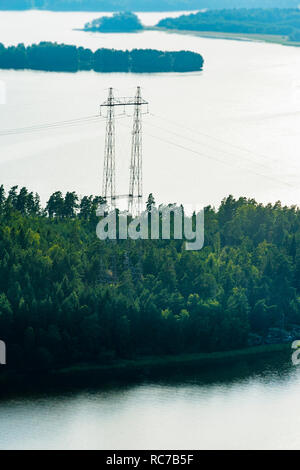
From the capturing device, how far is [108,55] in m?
32.5

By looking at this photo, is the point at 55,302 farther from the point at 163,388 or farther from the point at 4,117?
the point at 4,117

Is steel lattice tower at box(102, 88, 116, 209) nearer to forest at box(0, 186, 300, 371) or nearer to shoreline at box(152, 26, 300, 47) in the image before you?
forest at box(0, 186, 300, 371)

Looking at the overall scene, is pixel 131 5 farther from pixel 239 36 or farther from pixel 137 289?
pixel 137 289

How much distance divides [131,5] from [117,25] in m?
5.97

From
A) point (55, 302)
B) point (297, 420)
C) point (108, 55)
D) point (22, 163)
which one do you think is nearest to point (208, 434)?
point (297, 420)

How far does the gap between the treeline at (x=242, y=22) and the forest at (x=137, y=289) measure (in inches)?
961

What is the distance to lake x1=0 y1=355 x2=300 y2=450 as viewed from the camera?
40.9 ft

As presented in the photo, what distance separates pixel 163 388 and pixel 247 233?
13.3 ft

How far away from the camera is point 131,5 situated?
47656mm

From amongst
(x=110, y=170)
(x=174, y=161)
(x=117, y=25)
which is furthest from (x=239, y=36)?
(x=110, y=170)

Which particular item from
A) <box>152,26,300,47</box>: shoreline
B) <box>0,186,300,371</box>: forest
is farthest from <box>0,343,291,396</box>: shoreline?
<box>152,26,300,47</box>: shoreline

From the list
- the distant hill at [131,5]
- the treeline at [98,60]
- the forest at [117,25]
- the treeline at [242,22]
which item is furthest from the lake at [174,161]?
the distant hill at [131,5]

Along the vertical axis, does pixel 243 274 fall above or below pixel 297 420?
above

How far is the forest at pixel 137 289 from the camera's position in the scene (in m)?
14.3
